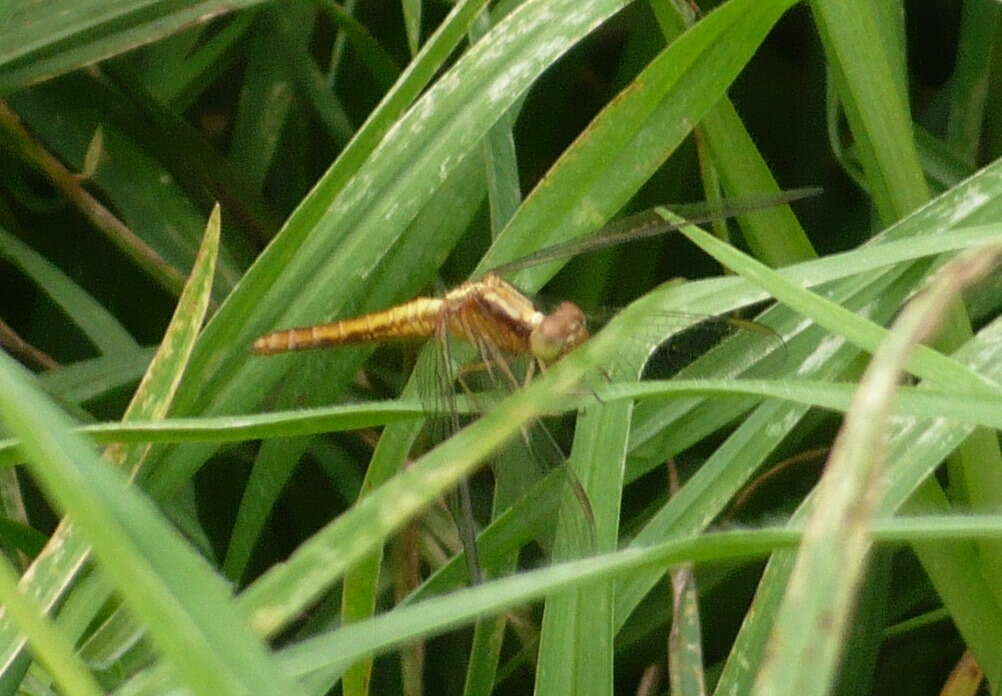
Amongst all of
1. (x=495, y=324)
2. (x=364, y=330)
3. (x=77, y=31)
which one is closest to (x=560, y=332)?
(x=495, y=324)

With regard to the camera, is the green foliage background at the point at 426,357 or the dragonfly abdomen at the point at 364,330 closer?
the green foliage background at the point at 426,357

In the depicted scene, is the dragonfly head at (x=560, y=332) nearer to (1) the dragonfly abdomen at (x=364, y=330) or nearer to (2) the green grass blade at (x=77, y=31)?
(1) the dragonfly abdomen at (x=364, y=330)

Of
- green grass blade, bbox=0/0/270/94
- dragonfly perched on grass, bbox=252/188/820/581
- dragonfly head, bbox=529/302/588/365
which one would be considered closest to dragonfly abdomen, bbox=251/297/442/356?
dragonfly perched on grass, bbox=252/188/820/581

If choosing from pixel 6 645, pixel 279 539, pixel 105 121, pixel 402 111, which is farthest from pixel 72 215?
pixel 6 645

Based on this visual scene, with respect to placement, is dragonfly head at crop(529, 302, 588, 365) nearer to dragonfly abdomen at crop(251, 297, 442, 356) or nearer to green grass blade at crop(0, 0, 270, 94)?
dragonfly abdomen at crop(251, 297, 442, 356)

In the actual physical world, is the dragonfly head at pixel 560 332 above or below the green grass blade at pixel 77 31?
below

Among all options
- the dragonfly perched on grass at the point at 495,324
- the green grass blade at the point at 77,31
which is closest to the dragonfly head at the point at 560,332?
Result: the dragonfly perched on grass at the point at 495,324

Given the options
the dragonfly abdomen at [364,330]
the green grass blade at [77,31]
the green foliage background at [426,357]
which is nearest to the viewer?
the green foliage background at [426,357]

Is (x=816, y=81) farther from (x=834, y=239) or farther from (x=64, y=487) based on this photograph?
(x=64, y=487)
